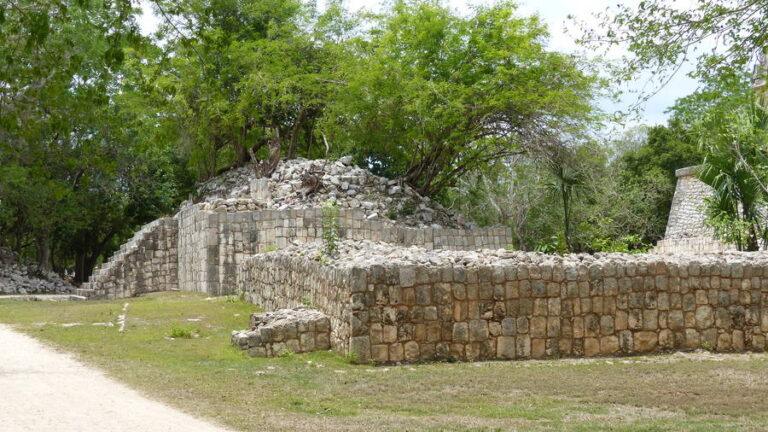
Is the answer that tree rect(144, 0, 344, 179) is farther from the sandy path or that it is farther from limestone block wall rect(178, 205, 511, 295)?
the sandy path

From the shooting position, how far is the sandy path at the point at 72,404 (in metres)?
7.09

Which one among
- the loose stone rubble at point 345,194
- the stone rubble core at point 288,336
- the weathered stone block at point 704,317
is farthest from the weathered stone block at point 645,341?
the loose stone rubble at point 345,194

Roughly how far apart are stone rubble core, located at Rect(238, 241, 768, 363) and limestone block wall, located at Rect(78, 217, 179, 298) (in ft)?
46.5

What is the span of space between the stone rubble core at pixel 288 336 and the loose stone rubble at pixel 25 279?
20.5 metres

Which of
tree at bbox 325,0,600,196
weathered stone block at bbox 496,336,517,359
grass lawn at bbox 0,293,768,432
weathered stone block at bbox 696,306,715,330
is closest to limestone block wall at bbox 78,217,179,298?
tree at bbox 325,0,600,196

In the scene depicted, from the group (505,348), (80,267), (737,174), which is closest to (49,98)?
(505,348)

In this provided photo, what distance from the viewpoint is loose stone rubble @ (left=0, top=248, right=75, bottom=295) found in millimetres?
29797

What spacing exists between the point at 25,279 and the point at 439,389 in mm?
25793

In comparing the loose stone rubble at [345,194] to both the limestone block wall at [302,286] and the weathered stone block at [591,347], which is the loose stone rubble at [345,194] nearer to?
the limestone block wall at [302,286]

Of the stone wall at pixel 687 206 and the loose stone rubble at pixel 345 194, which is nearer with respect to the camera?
the loose stone rubble at pixel 345 194

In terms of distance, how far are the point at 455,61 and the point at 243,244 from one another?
9.06 meters

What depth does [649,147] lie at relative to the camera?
4291 cm

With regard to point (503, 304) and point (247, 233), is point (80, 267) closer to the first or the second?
point (247, 233)

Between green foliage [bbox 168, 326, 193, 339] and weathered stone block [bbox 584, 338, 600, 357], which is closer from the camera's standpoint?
weathered stone block [bbox 584, 338, 600, 357]
